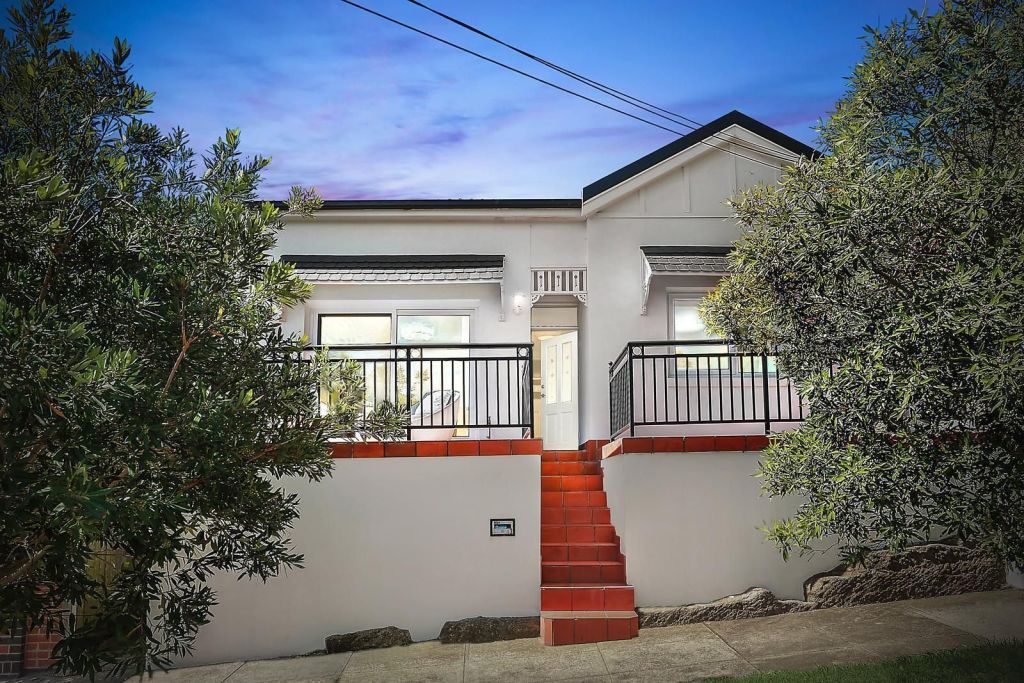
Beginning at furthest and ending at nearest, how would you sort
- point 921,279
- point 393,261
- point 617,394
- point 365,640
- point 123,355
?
point 393,261 < point 617,394 < point 365,640 < point 921,279 < point 123,355

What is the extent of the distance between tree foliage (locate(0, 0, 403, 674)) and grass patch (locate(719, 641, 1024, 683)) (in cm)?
398

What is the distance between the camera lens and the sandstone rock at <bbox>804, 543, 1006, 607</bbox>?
335 inches

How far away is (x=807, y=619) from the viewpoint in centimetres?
821

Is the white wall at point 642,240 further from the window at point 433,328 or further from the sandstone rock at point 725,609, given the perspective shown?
the sandstone rock at point 725,609

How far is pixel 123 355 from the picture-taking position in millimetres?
3748

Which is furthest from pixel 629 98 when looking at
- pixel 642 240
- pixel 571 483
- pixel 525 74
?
pixel 571 483

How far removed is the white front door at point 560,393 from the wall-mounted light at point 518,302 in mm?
824

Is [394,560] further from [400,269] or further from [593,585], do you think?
[400,269]

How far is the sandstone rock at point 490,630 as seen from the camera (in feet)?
27.7

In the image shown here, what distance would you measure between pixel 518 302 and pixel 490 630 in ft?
16.9

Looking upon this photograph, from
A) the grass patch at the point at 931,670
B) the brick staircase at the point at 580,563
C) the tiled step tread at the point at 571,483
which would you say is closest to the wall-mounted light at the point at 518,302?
the brick staircase at the point at 580,563

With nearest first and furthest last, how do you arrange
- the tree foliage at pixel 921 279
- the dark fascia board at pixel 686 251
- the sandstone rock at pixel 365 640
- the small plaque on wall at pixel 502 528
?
the tree foliage at pixel 921 279 → the sandstone rock at pixel 365 640 → the small plaque on wall at pixel 502 528 → the dark fascia board at pixel 686 251

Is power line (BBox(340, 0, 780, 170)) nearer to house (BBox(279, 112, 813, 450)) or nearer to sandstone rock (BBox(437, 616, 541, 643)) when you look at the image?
house (BBox(279, 112, 813, 450))

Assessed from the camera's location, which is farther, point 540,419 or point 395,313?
point 540,419
